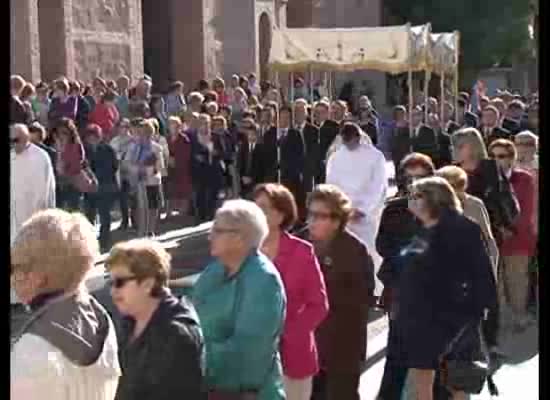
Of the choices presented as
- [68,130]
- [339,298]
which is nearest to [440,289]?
[339,298]

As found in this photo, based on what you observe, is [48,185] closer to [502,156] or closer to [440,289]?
[502,156]

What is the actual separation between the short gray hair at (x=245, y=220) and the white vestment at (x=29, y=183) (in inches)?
269

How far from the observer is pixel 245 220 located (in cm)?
571

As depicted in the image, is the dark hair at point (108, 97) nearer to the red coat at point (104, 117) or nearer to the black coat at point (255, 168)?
the red coat at point (104, 117)

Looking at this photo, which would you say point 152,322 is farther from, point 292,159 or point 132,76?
point 132,76

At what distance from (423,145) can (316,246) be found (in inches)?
A: 429

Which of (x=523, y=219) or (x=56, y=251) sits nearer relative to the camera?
(x=56, y=251)

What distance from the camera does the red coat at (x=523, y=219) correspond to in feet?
37.4

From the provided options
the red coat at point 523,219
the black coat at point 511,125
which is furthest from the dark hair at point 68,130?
the red coat at point 523,219

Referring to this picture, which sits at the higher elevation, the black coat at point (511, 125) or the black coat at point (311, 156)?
the black coat at point (511, 125)

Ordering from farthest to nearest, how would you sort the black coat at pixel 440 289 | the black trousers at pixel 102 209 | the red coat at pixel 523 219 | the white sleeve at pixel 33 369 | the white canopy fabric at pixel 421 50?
the white canopy fabric at pixel 421 50 → the black trousers at pixel 102 209 → the red coat at pixel 523 219 → the black coat at pixel 440 289 → the white sleeve at pixel 33 369

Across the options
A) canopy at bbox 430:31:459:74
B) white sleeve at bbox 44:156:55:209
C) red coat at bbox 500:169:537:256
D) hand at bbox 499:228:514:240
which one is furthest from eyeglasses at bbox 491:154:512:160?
canopy at bbox 430:31:459:74

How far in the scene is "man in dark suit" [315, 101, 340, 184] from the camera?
18.1 meters

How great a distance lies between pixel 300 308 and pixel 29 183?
6122 mm
